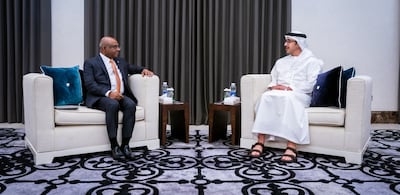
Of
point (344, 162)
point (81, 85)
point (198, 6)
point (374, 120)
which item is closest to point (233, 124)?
point (344, 162)

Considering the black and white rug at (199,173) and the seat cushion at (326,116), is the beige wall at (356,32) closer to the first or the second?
the black and white rug at (199,173)

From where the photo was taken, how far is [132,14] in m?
4.91

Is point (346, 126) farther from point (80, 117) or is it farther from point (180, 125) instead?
point (80, 117)

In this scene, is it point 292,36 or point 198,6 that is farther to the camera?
point 198,6

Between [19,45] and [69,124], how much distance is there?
2379mm

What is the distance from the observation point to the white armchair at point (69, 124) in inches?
113

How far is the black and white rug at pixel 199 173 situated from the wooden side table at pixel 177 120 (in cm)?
22

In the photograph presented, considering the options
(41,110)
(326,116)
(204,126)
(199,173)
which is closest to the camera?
(199,173)

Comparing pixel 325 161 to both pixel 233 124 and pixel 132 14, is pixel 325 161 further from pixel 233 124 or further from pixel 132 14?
pixel 132 14

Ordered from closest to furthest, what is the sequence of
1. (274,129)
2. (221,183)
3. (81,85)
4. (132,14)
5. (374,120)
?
(221,183)
(274,129)
(81,85)
(132,14)
(374,120)

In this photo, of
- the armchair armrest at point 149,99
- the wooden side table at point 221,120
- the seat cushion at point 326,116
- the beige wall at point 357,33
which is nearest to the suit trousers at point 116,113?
the armchair armrest at point 149,99

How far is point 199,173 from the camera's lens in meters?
2.66

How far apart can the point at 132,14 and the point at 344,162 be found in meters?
3.26

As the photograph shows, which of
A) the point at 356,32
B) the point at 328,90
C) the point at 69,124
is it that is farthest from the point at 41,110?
the point at 356,32
